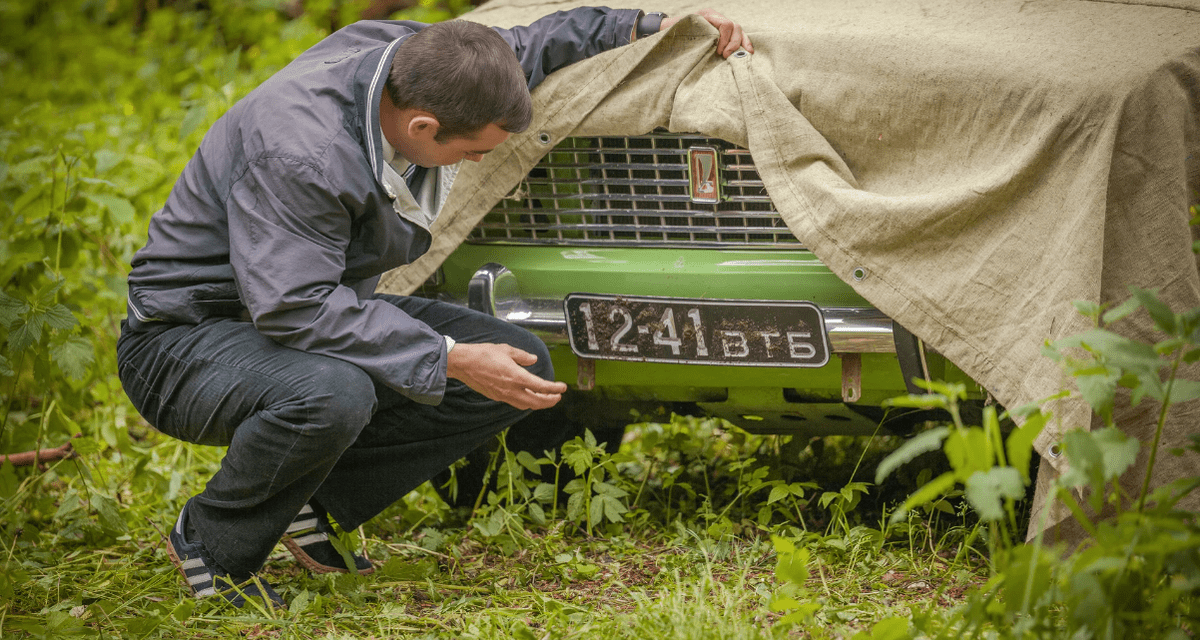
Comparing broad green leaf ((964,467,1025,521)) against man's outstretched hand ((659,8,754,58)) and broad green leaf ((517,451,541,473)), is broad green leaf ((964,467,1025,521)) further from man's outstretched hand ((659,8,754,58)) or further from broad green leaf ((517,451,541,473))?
broad green leaf ((517,451,541,473))

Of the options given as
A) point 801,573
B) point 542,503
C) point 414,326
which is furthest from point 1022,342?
point 542,503

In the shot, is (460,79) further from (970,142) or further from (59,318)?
(59,318)

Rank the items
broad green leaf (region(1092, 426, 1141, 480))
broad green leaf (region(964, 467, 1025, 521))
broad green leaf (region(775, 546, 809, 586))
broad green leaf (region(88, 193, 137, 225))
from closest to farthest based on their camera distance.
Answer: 1. broad green leaf (region(964, 467, 1025, 521))
2. broad green leaf (region(1092, 426, 1141, 480))
3. broad green leaf (region(775, 546, 809, 586))
4. broad green leaf (region(88, 193, 137, 225))

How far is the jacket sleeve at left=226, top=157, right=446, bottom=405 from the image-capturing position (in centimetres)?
227

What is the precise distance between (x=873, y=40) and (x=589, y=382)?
107cm

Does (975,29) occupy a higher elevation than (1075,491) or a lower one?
higher

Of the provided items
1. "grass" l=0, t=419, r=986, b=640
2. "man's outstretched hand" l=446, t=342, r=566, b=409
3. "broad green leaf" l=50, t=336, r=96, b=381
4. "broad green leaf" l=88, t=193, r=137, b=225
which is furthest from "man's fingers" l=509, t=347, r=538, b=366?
"broad green leaf" l=88, t=193, r=137, b=225

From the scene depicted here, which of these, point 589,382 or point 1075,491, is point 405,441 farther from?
point 1075,491

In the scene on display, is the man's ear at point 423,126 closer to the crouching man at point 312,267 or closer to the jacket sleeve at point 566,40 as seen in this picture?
the crouching man at point 312,267

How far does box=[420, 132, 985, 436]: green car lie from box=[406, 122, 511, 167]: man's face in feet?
0.95

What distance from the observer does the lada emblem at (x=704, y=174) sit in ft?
8.41

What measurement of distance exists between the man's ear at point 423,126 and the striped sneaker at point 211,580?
43.8 inches

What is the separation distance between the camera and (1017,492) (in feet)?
4.98

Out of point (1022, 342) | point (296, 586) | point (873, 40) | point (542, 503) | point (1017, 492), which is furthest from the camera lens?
point (542, 503)
